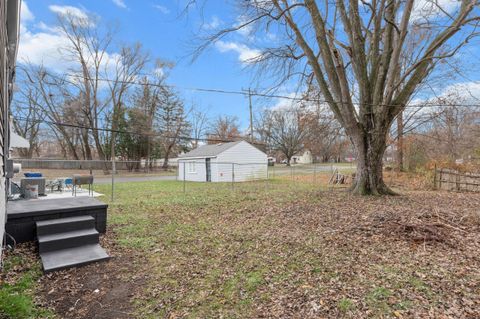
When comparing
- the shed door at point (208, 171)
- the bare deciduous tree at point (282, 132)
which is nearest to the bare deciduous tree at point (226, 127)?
the bare deciduous tree at point (282, 132)

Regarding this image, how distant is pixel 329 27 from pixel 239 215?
790 centimetres

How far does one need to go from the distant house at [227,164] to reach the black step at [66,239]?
13.1 m

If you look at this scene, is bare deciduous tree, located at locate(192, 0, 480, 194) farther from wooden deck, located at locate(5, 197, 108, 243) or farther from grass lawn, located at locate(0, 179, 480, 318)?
wooden deck, located at locate(5, 197, 108, 243)

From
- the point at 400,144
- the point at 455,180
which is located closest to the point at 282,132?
the point at 400,144

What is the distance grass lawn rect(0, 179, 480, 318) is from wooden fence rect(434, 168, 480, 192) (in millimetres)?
7834

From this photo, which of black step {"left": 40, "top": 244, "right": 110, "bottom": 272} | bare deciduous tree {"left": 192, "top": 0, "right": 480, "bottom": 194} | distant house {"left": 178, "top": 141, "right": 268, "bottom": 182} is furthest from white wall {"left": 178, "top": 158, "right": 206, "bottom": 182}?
black step {"left": 40, "top": 244, "right": 110, "bottom": 272}

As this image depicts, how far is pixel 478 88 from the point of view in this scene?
9.30m

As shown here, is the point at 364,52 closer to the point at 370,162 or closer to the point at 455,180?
the point at 370,162

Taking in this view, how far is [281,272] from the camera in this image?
11.0 feet

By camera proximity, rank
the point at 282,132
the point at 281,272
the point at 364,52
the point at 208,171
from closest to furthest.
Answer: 1. the point at 281,272
2. the point at 364,52
3. the point at 208,171
4. the point at 282,132

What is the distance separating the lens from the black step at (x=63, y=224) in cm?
405

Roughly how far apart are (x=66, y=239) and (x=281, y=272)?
10.9ft

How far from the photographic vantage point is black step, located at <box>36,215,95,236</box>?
13.3 ft

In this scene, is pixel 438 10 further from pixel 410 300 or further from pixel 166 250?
pixel 166 250
